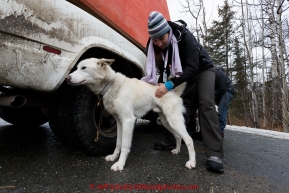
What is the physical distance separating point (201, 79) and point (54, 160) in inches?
81.4

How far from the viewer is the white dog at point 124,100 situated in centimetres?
228

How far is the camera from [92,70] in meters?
2.29

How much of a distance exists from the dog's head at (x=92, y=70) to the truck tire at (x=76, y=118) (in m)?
0.16

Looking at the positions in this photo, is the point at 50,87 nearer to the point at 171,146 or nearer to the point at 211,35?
the point at 171,146

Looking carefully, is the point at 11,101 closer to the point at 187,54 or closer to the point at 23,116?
the point at 187,54

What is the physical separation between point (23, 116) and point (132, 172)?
299 centimetres

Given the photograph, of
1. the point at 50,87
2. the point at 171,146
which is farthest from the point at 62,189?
the point at 171,146

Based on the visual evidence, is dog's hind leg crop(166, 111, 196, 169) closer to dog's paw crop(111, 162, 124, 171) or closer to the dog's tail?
the dog's tail

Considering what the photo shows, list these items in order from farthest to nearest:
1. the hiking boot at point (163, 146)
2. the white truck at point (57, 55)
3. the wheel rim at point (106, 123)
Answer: the hiking boot at point (163, 146) < the wheel rim at point (106, 123) < the white truck at point (57, 55)

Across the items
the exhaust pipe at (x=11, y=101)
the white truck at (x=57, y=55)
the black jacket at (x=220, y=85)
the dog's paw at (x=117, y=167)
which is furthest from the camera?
the black jacket at (x=220, y=85)

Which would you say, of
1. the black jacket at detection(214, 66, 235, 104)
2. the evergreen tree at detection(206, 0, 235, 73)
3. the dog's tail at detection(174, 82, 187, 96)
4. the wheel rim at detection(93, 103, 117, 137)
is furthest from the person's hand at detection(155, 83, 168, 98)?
the evergreen tree at detection(206, 0, 235, 73)

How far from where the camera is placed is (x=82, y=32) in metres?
1.89

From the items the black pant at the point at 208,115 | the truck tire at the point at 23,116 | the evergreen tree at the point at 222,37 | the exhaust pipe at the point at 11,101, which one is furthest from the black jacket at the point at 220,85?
the evergreen tree at the point at 222,37

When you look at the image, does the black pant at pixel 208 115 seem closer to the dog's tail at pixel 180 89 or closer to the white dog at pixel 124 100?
the dog's tail at pixel 180 89
